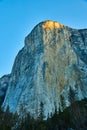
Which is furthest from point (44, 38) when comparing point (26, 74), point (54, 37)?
point (26, 74)

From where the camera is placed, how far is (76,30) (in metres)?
124

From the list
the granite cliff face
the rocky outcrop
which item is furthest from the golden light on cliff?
the rocky outcrop

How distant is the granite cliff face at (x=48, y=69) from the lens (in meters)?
96.9

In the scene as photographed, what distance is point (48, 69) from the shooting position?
103 m

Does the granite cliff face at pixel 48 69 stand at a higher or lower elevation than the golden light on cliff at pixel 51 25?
lower

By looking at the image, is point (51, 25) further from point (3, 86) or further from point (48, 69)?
point (3, 86)

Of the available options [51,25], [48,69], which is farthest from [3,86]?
[48,69]

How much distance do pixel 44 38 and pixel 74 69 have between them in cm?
1563

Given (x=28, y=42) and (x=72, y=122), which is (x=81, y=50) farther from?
(x=72, y=122)

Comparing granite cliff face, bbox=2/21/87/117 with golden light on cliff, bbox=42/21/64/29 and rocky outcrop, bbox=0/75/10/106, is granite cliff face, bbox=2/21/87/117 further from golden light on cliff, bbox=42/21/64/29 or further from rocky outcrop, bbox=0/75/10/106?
rocky outcrop, bbox=0/75/10/106

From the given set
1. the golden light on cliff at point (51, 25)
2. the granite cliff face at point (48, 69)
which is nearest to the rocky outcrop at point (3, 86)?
the granite cliff face at point (48, 69)

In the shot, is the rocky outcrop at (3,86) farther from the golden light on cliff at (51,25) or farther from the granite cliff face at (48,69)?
the golden light on cliff at (51,25)

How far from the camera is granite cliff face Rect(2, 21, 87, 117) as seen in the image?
96.9 meters

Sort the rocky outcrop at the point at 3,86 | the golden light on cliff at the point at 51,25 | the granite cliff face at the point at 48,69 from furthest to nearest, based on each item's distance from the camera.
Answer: the rocky outcrop at the point at 3,86 → the golden light on cliff at the point at 51,25 → the granite cliff face at the point at 48,69
